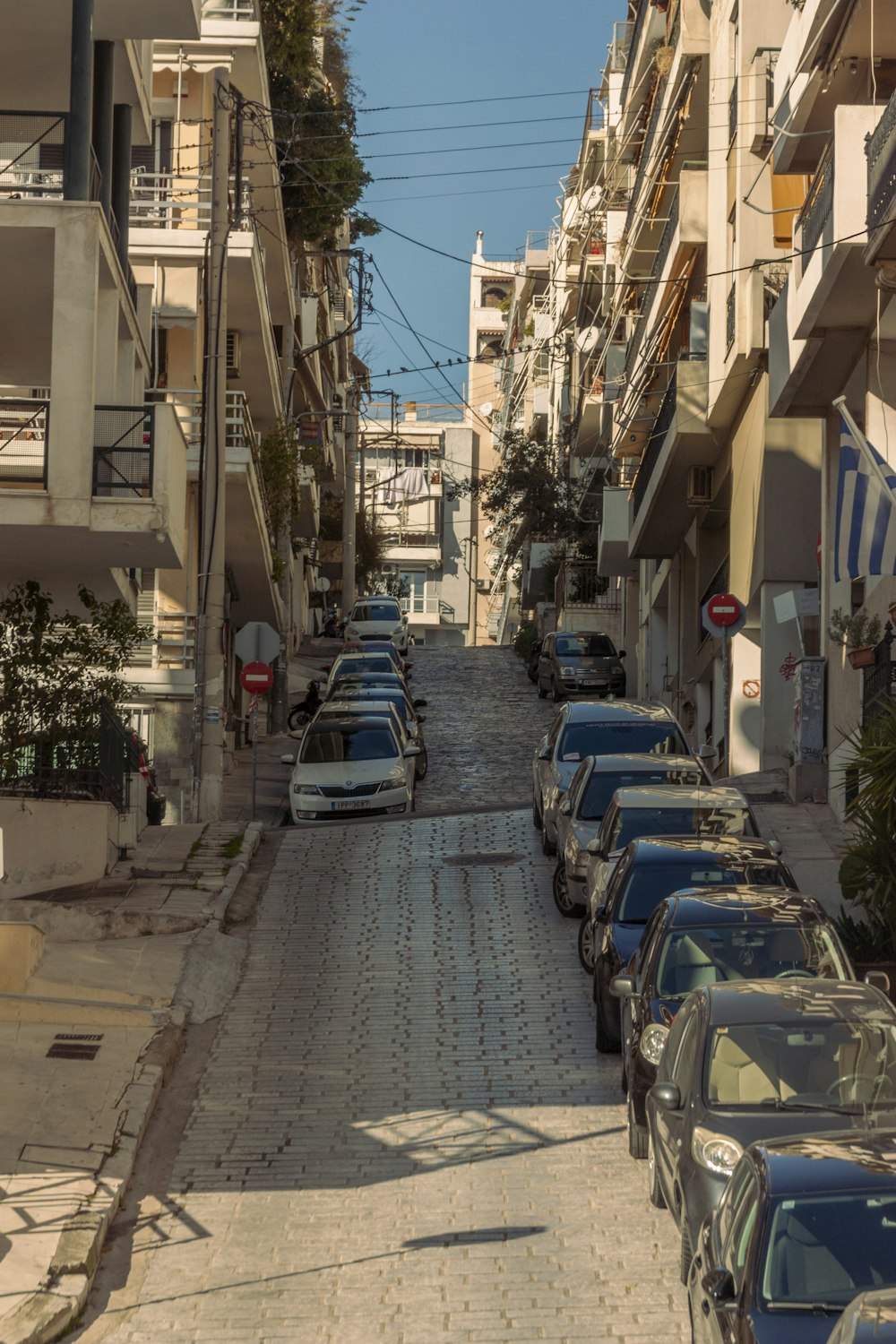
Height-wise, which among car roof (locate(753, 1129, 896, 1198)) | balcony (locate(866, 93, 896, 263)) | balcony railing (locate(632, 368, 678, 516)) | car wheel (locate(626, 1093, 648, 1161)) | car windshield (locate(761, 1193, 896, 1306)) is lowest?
car wheel (locate(626, 1093, 648, 1161))

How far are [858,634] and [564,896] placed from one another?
4752 mm

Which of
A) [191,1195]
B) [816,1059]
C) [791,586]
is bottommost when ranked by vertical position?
[191,1195]

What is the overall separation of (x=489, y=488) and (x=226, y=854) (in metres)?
37.7

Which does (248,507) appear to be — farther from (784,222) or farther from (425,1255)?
(425,1255)

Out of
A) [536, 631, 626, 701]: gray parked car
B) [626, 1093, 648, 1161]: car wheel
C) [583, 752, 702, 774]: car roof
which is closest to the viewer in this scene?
[626, 1093, 648, 1161]: car wheel

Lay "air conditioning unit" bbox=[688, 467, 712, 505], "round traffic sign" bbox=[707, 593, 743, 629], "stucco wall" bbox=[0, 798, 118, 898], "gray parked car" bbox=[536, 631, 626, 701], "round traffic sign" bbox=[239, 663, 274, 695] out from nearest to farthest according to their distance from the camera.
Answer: "stucco wall" bbox=[0, 798, 118, 898] → "round traffic sign" bbox=[707, 593, 743, 629] → "round traffic sign" bbox=[239, 663, 274, 695] → "air conditioning unit" bbox=[688, 467, 712, 505] → "gray parked car" bbox=[536, 631, 626, 701]

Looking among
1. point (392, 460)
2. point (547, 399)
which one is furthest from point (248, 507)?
point (392, 460)

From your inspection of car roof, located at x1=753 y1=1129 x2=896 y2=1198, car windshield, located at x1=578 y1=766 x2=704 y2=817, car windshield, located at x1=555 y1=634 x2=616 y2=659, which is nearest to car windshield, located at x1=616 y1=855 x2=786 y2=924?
car windshield, located at x1=578 y1=766 x2=704 y2=817

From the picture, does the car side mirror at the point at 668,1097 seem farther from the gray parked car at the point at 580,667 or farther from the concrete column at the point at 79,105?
the gray parked car at the point at 580,667

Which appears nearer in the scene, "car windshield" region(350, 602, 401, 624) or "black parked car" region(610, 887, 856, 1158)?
"black parked car" region(610, 887, 856, 1158)

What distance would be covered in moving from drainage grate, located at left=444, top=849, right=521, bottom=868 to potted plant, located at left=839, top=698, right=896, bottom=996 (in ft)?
23.1

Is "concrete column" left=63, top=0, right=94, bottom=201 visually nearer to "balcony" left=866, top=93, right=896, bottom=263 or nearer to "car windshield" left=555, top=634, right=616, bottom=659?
"balcony" left=866, top=93, right=896, bottom=263

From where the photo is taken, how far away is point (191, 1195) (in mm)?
11422

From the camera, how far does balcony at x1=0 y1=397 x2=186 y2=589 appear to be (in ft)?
59.7
